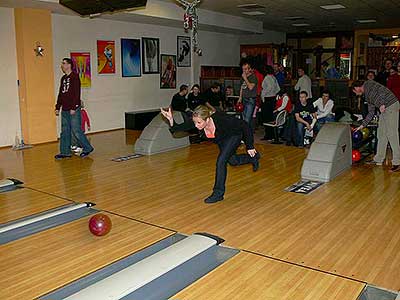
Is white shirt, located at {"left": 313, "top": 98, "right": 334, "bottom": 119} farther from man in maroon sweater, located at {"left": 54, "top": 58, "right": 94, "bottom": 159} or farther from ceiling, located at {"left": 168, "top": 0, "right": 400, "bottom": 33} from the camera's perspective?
man in maroon sweater, located at {"left": 54, "top": 58, "right": 94, "bottom": 159}

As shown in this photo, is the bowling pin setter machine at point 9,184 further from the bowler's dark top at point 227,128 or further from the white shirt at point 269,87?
the white shirt at point 269,87

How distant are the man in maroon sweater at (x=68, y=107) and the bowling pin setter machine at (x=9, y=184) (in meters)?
1.37

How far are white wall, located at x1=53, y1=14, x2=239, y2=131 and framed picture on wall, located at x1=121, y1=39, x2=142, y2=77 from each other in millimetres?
110

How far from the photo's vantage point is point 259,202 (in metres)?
4.37

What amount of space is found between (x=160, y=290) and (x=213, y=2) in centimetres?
735

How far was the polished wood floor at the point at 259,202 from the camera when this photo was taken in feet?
10.4

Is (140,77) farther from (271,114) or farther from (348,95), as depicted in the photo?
(348,95)

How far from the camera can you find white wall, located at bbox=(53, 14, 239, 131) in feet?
27.5

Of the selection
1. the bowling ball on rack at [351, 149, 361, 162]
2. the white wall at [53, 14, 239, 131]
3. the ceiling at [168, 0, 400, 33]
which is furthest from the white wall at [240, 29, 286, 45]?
the bowling ball on rack at [351, 149, 361, 162]

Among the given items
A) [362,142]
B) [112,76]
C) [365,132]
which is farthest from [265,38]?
[362,142]

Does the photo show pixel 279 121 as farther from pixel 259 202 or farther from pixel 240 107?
pixel 259 202

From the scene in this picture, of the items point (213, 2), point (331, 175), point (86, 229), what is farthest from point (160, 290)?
point (213, 2)

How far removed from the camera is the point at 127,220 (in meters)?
3.90

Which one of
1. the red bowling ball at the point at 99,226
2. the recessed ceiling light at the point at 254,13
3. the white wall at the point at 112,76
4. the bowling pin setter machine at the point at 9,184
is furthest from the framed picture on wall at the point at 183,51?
the red bowling ball at the point at 99,226
